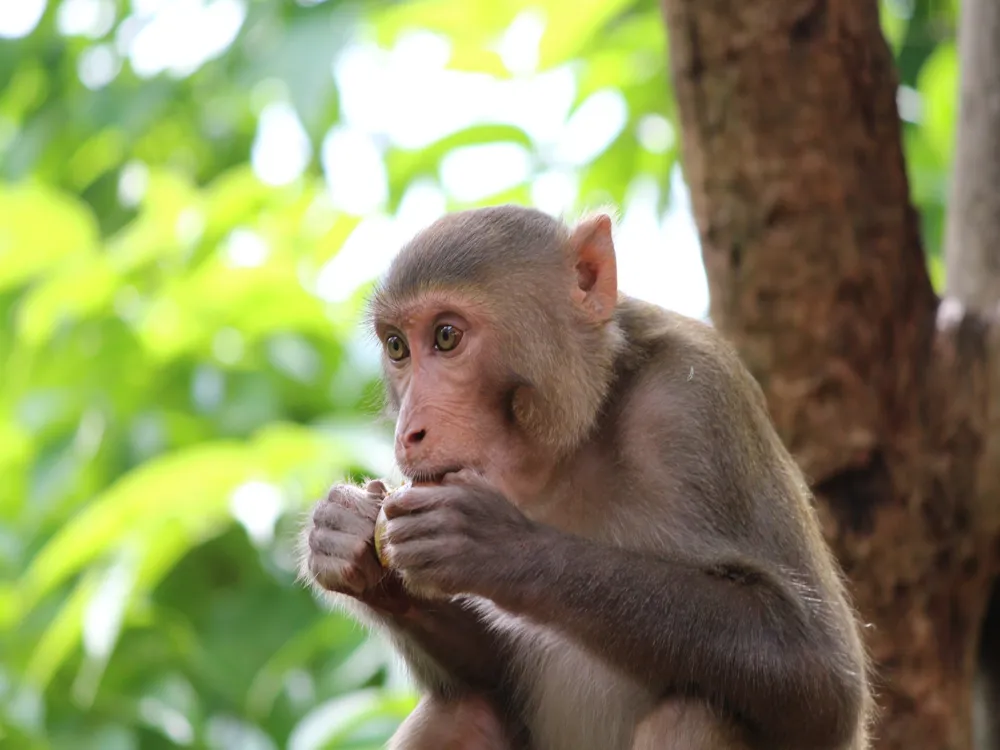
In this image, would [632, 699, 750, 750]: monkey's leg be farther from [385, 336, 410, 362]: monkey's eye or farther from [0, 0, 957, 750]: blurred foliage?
[0, 0, 957, 750]: blurred foliage

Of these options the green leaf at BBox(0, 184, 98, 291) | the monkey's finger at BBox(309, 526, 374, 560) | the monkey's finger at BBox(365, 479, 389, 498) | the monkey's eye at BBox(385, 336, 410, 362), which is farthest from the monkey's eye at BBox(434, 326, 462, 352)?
the green leaf at BBox(0, 184, 98, 291)

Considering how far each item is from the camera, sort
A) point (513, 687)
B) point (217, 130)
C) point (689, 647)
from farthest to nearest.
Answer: point (217, 130) → point (513, 687) → point (689, 647)

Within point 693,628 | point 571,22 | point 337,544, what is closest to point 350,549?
point 337,544

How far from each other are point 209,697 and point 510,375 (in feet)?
10.0

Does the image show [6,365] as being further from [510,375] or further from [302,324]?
[510,375]

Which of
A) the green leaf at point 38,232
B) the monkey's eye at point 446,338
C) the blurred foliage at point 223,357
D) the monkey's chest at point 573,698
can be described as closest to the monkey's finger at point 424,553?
the monkey's chest at point 573,698

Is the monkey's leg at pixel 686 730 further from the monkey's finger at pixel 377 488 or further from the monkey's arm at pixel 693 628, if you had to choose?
the monkey's finger at pixel 377 488

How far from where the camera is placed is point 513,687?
4.06 metres

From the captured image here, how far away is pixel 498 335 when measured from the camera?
3652 millimetres

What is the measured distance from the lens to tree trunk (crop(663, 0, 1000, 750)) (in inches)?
184

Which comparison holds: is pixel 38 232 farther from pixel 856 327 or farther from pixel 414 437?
pixel 856 327

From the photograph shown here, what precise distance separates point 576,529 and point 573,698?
45cm

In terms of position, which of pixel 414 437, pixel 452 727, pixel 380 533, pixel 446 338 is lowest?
pixel 452 727

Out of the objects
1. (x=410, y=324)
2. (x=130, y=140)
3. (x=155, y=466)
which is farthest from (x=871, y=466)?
(x=130, y=140)
